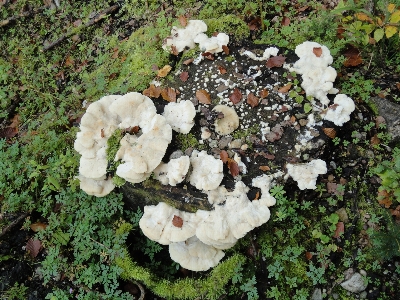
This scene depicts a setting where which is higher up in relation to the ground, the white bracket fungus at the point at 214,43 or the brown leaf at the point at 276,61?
the white bracket fungus at the point at 214,43

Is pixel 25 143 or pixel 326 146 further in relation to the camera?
pixel 25 143

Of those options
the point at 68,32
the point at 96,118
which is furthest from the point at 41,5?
the point at 96,118

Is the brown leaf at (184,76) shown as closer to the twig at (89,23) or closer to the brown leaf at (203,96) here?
the brown leaf at (203,96)

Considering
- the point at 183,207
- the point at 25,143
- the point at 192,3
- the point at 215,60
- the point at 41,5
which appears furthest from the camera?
the point at 41,5

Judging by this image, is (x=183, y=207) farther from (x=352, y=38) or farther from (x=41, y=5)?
(x=41, y=5)

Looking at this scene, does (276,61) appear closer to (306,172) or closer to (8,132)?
(306,172)

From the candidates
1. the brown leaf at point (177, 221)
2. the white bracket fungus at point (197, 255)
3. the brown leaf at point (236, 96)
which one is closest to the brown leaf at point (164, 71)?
the brown leaf at point (236, 96)
